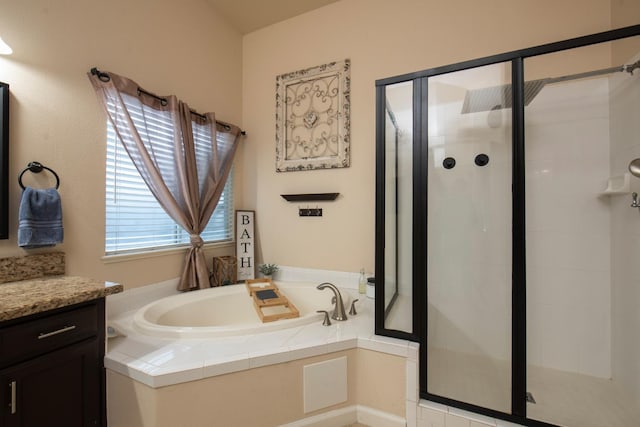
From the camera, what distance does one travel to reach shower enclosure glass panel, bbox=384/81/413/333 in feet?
5.36

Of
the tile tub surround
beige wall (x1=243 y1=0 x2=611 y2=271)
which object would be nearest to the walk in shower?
the tile tub surround

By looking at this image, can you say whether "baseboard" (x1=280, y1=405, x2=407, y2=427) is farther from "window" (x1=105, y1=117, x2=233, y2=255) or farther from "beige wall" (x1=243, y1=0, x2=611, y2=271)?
"window" (x1=105, y1=117, x2=233, y2=255)

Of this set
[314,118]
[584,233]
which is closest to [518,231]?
[584,233]

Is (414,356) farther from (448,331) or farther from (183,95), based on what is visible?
(183,95)

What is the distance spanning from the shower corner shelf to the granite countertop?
2.69 meters

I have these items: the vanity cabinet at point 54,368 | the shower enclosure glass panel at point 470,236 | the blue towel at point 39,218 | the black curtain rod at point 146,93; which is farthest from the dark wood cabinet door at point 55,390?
the shower enclosure glass panel at point 470,236

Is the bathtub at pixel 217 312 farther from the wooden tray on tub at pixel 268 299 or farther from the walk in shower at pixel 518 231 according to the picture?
the walk in shower at pixel 518 231

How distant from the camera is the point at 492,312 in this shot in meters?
1.74

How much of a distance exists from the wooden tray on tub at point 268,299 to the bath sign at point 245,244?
0.88ft

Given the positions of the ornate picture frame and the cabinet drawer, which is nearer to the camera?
the cabinet drawer

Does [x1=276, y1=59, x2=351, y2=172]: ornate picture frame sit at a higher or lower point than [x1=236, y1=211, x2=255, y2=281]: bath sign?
higher

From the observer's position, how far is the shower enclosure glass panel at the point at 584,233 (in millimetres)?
1545

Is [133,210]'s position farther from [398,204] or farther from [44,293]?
[398,204]

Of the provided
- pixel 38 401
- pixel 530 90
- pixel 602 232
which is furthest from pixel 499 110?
pixel 38 401
